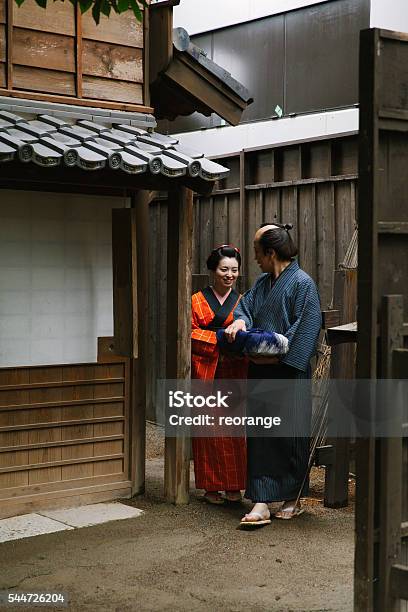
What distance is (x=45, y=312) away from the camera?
7.20 metres

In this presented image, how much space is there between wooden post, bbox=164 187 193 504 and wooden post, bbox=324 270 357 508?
1.14 metres

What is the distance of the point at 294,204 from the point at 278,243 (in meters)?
1.75

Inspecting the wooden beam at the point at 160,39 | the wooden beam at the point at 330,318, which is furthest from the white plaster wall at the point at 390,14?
the wooden beam at the point at 330,318

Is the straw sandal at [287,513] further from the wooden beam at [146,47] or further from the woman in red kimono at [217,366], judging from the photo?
the wooden beam at [146,47]

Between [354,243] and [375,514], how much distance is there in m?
3.81

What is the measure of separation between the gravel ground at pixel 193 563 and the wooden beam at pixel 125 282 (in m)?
1.34

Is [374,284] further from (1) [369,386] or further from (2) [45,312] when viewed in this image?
(2) [45,312]

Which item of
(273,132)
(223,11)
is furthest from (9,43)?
(223,11)

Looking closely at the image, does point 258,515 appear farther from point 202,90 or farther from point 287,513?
point 202,90

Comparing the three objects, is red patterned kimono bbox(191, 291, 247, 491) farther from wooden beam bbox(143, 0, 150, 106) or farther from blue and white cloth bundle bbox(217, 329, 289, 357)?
wooden beam bbox(143, 0, 150, 106)

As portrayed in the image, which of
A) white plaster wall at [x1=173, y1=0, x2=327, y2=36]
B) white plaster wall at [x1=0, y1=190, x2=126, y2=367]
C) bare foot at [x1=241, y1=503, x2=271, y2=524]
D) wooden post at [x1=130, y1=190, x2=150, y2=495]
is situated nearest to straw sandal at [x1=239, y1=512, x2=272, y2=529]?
bare foot at [x1=241, y1=503, x2=271, y2=524]

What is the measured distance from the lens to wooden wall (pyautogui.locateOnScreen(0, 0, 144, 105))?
6828mm

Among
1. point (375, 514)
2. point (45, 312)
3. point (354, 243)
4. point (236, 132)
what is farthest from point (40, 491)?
point (236, 132)

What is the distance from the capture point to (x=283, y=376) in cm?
685
